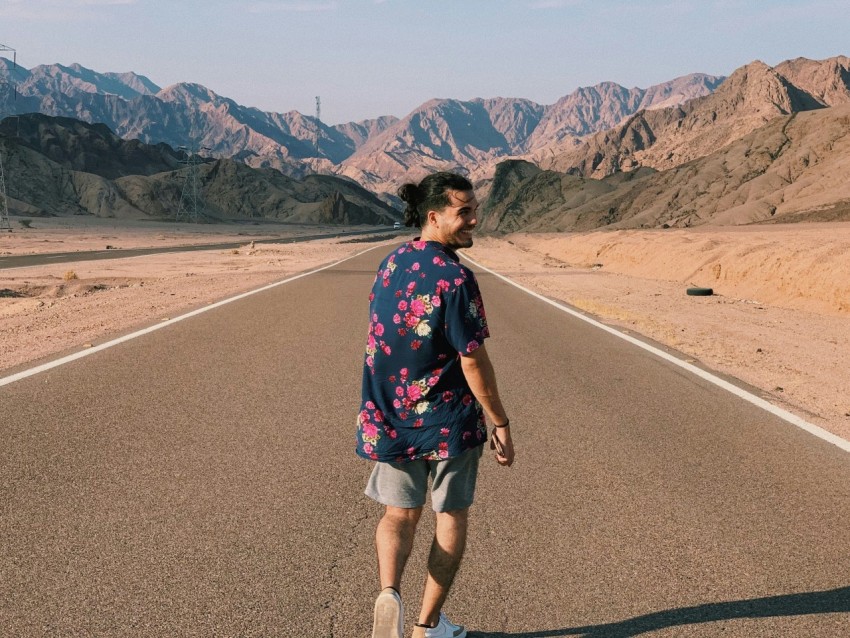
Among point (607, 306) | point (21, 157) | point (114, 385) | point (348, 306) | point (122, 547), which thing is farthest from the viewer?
point (21, 157)

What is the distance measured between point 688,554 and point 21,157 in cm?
13422

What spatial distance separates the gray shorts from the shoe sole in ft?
1.22

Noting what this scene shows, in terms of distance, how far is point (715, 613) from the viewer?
12.4ft

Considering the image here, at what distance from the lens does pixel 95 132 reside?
554ft

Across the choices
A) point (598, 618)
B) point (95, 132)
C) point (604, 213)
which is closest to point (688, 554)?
point (598, 618)

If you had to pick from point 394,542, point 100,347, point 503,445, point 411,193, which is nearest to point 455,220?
point 411,193

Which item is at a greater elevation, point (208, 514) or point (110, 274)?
point (208, 514)

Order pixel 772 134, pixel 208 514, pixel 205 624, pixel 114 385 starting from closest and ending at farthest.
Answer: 1. pixel 205 624
2. pixel 208 514
3. pixel 114 385
4. pixel 772 134

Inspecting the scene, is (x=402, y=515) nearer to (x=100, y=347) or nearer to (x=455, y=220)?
(x=455, y=220)

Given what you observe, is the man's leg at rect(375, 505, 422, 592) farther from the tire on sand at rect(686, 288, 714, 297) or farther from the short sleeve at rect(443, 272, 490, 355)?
the tire on sand at rect(686, 288, 714, 297)

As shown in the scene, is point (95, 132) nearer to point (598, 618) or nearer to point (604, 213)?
point (604, 213)

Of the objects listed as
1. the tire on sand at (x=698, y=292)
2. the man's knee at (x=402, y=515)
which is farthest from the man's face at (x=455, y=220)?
the tire on sand at (x=698, y=292)

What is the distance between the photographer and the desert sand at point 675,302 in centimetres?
1026

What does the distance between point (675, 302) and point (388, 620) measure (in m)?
16.5
